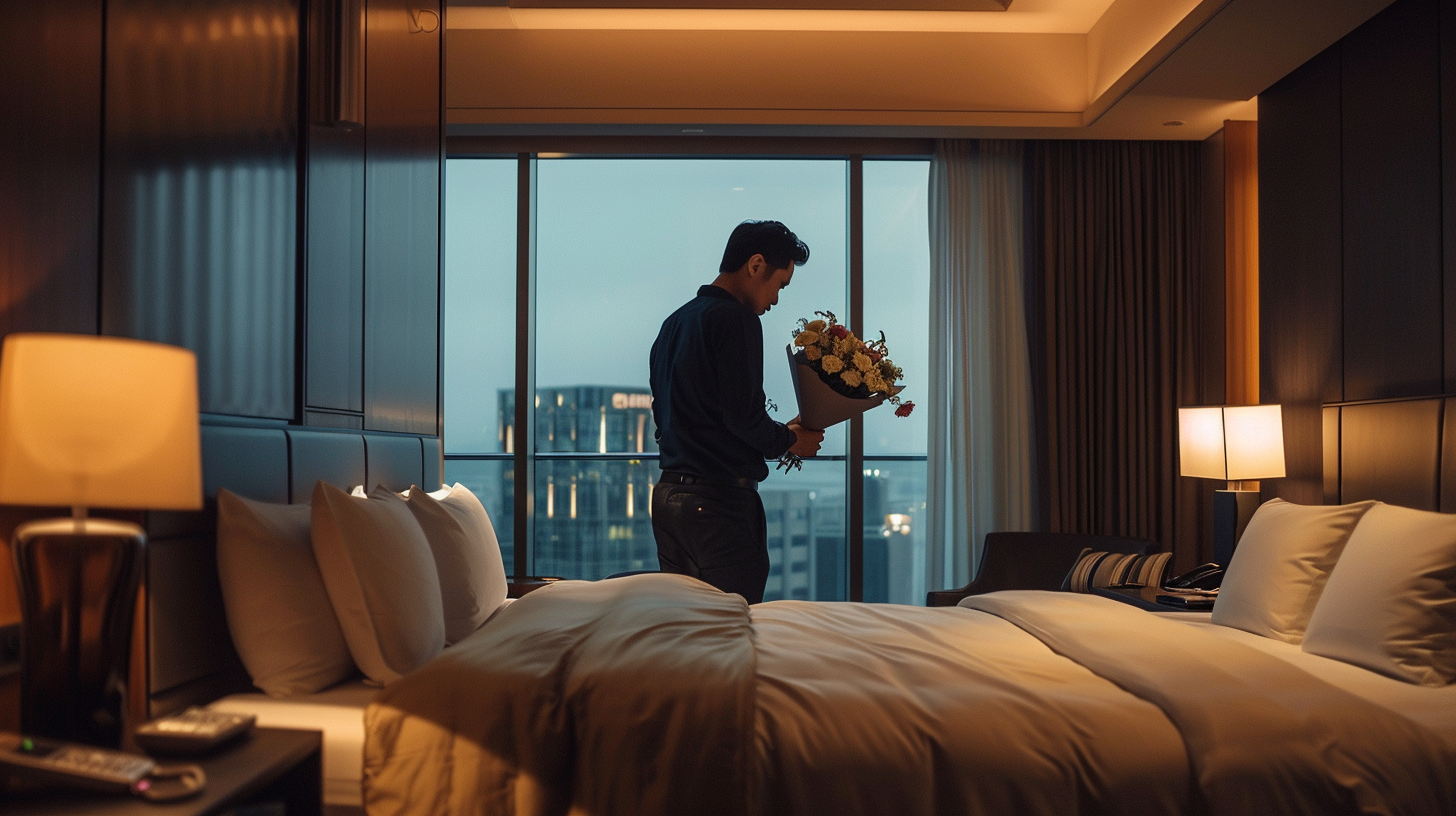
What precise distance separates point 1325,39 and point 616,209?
3502 mm

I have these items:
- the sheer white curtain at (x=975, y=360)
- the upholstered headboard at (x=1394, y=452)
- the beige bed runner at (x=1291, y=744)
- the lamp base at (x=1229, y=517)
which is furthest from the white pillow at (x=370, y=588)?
the sheer white curtain at (x=975, y=360)

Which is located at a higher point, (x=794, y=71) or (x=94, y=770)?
(x=794, y=71)

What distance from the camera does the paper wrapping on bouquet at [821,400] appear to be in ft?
11.9

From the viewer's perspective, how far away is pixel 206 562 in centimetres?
214

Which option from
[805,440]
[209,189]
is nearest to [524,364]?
[805,440]

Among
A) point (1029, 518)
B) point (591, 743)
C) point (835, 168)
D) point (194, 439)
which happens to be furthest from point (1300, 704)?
point (835, 168)

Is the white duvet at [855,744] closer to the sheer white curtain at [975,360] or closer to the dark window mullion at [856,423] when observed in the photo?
the sheer white curtain at [975,360]

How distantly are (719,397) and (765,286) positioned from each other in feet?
1.55

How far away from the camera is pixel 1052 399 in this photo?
5473 millimetres

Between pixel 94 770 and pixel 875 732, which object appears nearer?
pixel 94 770

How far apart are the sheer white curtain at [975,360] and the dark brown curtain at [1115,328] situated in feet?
0.43

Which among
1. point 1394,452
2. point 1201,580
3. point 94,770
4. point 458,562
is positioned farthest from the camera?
point 1201,580

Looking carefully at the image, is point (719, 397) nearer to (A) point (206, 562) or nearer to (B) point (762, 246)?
(B) point (762, 246)

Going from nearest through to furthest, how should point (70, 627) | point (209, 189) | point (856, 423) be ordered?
point (70, 627)
point (209, 189)
point (856, 423)
